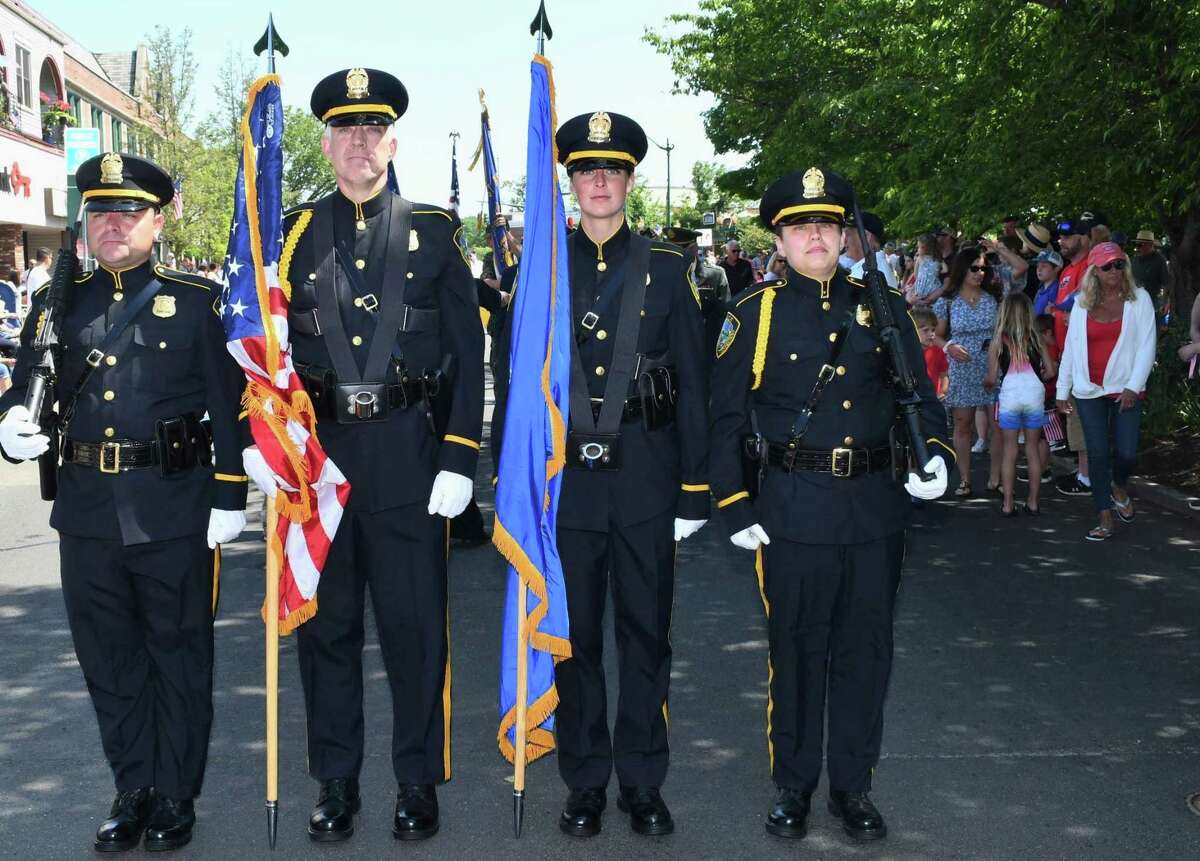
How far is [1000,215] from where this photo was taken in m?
13.1

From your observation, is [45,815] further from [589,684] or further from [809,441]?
[809,441]

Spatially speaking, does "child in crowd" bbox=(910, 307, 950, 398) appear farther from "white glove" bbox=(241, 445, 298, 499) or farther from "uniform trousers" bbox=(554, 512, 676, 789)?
"white glove" bbox=(241, 445, 298, 499)

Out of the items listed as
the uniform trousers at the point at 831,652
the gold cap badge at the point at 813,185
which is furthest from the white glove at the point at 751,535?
the gold cap badge at the point at 813,185

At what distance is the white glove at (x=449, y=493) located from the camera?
4.43 m

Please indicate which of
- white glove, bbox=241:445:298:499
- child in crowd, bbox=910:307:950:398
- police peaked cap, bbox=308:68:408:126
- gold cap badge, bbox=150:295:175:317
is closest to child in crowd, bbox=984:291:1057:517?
child in crowd, bbox=910:307:950:398

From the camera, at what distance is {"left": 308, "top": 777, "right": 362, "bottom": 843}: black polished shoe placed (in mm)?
4484

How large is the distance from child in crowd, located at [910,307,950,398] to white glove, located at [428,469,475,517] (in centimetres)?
703

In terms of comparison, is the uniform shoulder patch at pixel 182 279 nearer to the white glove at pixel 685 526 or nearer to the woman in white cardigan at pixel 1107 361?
the white glove at pixel 685 526

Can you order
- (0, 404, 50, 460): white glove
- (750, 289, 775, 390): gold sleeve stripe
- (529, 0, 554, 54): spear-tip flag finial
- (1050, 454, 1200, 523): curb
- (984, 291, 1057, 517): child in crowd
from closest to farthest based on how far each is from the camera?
(0, 404, 50, 460): white glove, (750, 289, 775, 390): gold sleeve stripe, (529, 0, 554, 54): spear-tip flag finial, (1050, 454, 1200, 523): curb, (984, 291, 1057, 517): child in crowd

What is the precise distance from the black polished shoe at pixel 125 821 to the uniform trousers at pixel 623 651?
1405mm

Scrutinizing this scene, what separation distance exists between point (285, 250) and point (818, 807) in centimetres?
263

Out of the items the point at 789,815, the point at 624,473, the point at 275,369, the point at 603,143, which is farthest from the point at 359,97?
the point at 789,815

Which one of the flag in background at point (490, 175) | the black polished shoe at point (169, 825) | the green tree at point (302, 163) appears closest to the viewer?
the black polished shoe at point (169, 825)

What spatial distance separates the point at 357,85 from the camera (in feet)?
14.7
